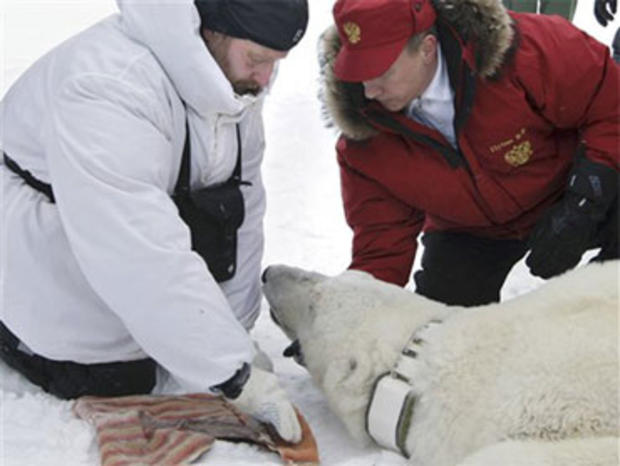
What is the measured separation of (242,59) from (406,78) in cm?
69

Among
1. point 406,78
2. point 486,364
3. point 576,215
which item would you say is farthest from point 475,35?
point 486,364

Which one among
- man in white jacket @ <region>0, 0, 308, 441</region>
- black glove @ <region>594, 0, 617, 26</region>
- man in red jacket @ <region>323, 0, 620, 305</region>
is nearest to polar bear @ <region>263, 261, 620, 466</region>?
man in white jacket @ <region>0, 0, 308, 441</region>

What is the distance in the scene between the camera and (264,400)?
2465 mm

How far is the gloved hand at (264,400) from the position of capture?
2.37 m

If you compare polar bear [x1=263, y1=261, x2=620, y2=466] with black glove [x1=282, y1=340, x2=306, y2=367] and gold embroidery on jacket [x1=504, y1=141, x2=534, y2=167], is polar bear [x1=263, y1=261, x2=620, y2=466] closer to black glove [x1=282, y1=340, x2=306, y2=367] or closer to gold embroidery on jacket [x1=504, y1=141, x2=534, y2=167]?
black glove [x1=282, y1=340, x2=306, y2=367]

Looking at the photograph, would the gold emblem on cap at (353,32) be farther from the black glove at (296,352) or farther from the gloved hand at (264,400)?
the gloved hand at (264,400)

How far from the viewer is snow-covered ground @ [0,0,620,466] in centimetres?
236

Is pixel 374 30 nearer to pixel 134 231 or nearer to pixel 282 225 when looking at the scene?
pixel 134 231

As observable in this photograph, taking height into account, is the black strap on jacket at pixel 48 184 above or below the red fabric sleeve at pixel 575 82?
above

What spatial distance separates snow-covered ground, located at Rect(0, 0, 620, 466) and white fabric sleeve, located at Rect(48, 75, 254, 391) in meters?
0.33

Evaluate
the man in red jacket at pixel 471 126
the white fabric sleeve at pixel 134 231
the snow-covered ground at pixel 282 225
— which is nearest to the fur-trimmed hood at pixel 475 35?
the man in red jacket at pixel 471 126

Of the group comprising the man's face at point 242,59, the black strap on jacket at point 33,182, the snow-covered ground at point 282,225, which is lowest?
the snow-covered ground at point 282,225

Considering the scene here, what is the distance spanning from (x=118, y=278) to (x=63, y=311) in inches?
17.0

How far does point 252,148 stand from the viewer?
3.02 m
